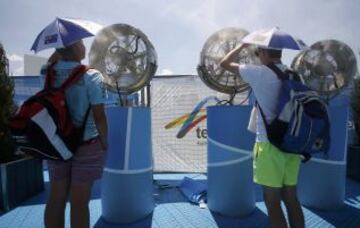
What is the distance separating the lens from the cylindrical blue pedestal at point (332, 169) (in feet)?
12.1

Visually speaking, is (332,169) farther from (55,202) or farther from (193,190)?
(55,202)

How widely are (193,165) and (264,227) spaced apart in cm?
283

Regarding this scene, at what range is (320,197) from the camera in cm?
377

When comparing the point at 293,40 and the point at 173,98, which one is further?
the point at 173,98

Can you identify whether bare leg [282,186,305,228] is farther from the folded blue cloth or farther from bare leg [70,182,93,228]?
the folded blue cloth

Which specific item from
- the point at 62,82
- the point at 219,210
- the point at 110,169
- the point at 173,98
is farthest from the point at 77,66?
the point at 173,98

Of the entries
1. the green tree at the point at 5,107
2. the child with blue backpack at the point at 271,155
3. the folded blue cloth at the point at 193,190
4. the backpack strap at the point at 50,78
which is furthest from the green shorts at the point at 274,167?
the green tree at the point at 5,107

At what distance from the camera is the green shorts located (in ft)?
7.66

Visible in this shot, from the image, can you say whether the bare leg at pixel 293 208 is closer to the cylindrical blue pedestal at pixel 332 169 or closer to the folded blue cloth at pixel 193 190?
the cylindrical blue pedestal at pixel 332 169

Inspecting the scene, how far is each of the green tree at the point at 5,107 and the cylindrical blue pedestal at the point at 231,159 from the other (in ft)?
8.28

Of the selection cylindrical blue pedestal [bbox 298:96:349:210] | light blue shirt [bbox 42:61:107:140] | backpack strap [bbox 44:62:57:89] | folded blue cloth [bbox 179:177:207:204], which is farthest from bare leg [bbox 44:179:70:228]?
cylindrical blue pedestal [bbox 298:96:349:210]

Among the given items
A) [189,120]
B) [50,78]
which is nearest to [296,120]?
[50,78]

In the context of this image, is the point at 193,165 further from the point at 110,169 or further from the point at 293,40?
the point at 293,40

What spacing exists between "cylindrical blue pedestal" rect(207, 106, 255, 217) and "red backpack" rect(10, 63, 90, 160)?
1.67 metres
